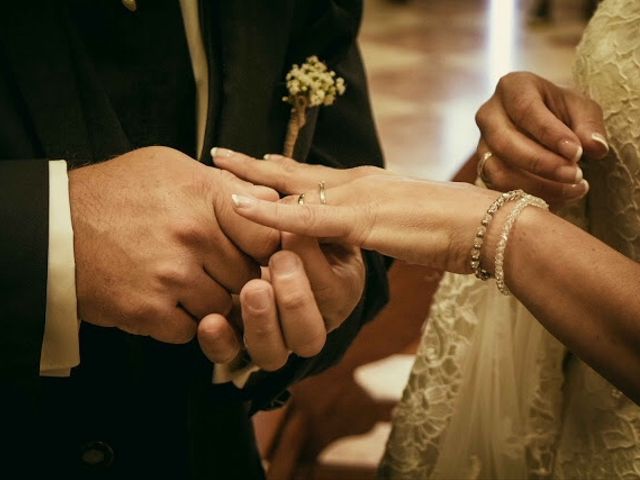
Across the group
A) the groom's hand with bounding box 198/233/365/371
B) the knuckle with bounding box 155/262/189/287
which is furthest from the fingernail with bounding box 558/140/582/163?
the knuckle with bounding box 155/262/189/287

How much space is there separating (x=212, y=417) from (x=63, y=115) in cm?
59

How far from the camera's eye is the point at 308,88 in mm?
1377

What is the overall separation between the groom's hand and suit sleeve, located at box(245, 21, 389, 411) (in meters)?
0.22

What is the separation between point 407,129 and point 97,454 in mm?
4273

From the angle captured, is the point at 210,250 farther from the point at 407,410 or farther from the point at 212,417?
the point at 407,410

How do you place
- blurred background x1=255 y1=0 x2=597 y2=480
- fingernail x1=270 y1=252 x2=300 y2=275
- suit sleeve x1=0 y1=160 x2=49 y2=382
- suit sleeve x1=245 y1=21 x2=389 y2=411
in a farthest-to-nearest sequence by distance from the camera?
blurred background x1=255 y1=0 x2=597 y2=480, suit sleeve x1=245 y1=21 x2=389 y2=411, fingernail x1=270 y1=252 x2=300 y2=275, suit sleeve x1=0 y1=160 x2=49 y2=382

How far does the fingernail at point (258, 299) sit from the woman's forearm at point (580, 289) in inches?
12.7

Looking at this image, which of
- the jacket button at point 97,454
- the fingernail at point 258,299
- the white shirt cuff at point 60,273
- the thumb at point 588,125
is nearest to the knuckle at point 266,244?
the fingernail at point 258,299

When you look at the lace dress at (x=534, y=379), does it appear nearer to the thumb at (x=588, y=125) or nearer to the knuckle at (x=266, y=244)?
the thumb at (x=588, y=125)

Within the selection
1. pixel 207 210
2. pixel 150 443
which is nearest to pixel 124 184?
pixel 207 210

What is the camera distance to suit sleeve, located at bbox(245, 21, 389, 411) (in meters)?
1.49

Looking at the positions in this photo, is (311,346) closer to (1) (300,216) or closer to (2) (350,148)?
(1) (300,216)

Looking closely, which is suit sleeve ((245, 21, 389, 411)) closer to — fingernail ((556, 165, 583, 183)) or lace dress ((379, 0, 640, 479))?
lace dress ((379, 0, 640, 479))

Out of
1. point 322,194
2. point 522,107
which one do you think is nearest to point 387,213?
point 322,194
